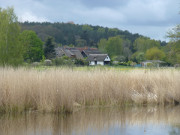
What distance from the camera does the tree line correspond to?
2604 centimetres

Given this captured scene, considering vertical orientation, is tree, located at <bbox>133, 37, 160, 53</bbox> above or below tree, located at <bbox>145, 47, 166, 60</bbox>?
above

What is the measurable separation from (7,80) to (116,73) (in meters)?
4.74

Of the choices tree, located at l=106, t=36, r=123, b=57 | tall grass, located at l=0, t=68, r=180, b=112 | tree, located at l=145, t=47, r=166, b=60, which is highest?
tree, located at l=106, t=36, r=123, b=57

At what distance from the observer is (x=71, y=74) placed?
10.5m

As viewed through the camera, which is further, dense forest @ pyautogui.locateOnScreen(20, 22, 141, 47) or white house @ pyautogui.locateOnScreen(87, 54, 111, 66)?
dense forest @ pyautogui.locateOnScreen(20, 22, 141, 47)

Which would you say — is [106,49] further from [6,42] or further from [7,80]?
[7,80]

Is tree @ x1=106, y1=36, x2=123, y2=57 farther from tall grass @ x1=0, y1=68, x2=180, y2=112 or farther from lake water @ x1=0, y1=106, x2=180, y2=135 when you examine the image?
lake water @ x1=0, y1=106, x2=180, y2=135

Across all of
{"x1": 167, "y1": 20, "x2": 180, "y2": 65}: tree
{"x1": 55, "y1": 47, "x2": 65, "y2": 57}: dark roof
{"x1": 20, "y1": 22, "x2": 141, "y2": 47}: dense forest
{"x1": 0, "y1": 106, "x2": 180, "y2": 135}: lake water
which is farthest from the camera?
{"x1": 20, "y1": 22, "x2": 141, "y2": 47}: dense forest

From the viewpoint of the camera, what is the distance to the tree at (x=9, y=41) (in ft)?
86.6

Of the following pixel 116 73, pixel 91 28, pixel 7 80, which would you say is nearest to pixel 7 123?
pixel 7 80

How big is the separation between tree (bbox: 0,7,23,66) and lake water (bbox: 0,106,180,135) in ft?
58.8

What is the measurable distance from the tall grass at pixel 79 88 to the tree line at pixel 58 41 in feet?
11.5

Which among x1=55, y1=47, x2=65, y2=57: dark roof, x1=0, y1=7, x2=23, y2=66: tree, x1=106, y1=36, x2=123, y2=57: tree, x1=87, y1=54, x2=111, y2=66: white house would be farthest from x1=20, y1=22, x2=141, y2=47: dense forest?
x1=0, y1=7, x2=23, y2=66: tree

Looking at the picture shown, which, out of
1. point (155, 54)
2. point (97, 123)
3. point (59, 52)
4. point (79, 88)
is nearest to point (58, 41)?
point (59, 52)
